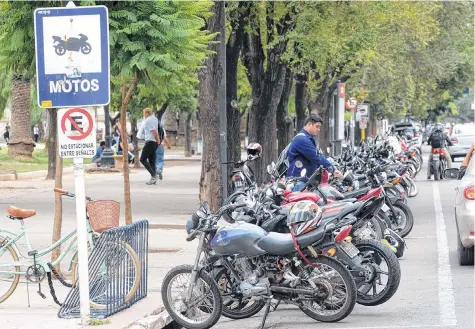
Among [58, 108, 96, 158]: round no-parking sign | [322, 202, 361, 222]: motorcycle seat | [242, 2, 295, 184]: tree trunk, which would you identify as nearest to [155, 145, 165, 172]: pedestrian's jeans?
[242, 2, 295, 184]: tree trunk

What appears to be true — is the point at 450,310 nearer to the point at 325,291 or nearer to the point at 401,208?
the point at 325,291

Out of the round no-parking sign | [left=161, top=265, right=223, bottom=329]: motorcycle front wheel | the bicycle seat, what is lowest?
[left=161, top=265, right=223, bottom=329]: motorcycle front wheel

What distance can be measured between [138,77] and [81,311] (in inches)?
176

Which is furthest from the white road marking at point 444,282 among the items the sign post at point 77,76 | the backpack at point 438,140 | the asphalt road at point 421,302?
the backpack at point 438,140

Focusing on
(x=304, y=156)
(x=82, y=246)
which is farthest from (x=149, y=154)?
(x=82, y=246)

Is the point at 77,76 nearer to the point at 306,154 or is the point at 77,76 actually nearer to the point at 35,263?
the point at 35,263

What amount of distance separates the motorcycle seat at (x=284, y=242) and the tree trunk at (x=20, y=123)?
29.6 metres

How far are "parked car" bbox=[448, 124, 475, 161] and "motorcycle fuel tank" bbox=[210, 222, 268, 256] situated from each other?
104 feet

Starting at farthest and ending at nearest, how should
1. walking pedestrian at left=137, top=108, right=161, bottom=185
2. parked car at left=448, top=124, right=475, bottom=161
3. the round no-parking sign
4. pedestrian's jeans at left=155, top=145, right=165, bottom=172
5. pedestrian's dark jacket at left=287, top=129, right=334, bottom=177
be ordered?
parked car at left=448, top=124, right=475, bottom=161 < pedestrian's jeans at left=155, top=145, right=165, bottom=172 < walking pedestrian at left=137, top=108, right=161, bottom=185 < pedestrian's dark jacket at left=287, top=129, right=334, bottom=177 < the round no-parking sign

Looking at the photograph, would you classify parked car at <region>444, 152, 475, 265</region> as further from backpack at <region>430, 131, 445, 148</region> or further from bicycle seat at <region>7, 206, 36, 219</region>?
backpack at <region>430, 131, 445, 148</region>

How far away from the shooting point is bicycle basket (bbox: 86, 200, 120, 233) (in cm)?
1084

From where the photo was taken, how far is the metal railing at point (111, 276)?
10.1 metres

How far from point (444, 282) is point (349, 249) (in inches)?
94.8

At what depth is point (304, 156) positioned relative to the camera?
48.5ft
